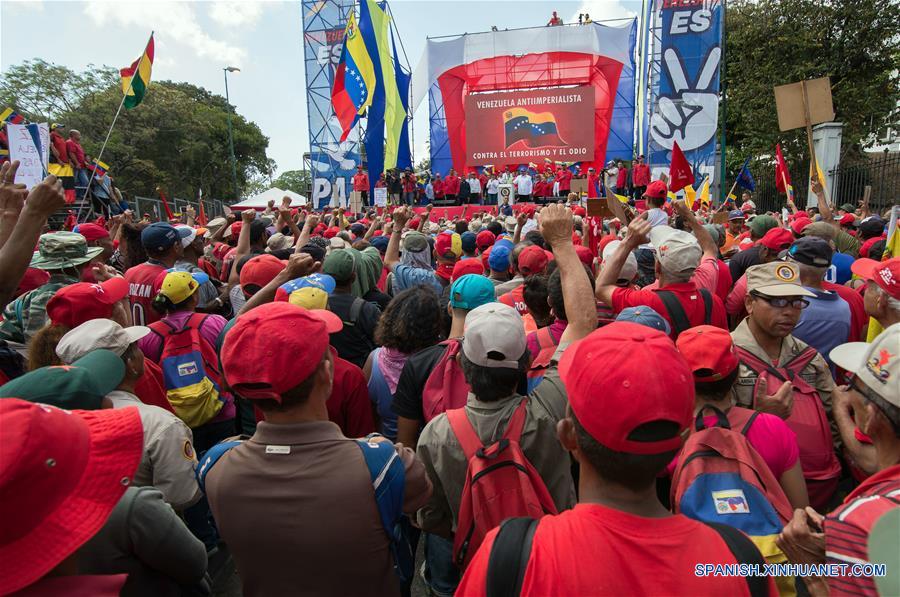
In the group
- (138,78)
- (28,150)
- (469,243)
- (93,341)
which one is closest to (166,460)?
(93,341)

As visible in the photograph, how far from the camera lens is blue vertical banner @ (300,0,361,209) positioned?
22312mm

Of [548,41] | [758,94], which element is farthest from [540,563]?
[548,41]

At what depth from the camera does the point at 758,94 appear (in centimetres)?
2011

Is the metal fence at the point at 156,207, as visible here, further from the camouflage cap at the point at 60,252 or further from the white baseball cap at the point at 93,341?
the white baseball cap at the point at 93,341

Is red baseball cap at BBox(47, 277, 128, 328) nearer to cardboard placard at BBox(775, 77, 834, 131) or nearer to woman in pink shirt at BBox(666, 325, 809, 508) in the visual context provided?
woman in pink shirt at BBox(666, 325, 809, 508)

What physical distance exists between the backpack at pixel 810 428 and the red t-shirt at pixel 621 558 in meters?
1.30

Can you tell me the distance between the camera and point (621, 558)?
1.02 meters

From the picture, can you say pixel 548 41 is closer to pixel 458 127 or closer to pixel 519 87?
pixel 519 87

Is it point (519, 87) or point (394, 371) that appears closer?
point (394, 371)

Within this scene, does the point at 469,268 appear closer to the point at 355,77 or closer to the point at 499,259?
the point at 499,259

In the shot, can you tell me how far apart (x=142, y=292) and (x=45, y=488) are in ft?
10.8

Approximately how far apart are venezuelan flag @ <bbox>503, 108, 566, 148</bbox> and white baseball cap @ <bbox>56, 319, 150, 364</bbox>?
2388cm

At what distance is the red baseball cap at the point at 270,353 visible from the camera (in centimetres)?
150

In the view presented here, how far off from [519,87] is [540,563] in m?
26.0
